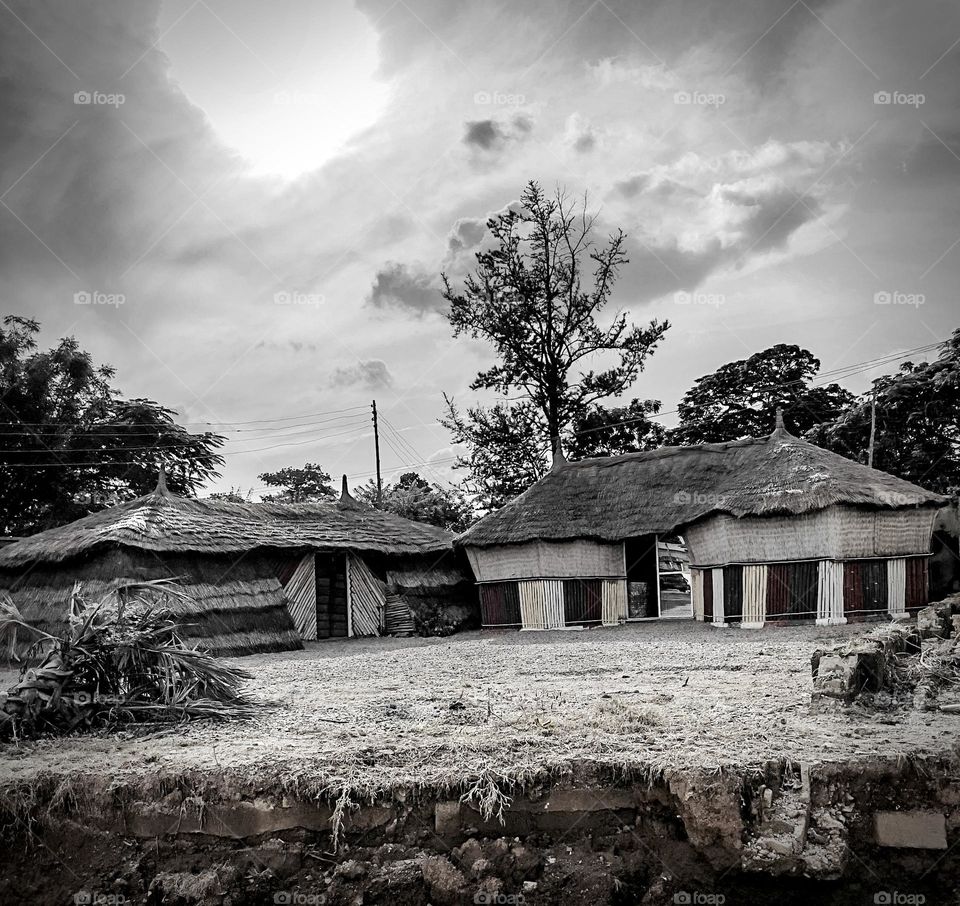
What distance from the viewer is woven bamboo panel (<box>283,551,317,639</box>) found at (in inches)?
635

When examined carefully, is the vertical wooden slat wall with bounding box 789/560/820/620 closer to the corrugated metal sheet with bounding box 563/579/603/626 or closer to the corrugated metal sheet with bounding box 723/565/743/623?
the corrugated metal sheet with bounding box 723/565/743/623

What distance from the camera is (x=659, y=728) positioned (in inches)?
219

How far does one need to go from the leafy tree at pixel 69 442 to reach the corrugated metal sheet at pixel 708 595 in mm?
19163

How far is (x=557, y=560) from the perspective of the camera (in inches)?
631

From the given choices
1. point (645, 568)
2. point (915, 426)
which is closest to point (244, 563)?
point (645, 568)

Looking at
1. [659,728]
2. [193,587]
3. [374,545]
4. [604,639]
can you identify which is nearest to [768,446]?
[604,639]

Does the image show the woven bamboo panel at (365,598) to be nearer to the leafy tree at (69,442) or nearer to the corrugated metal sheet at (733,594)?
the corrugated metal sheet at (733,594)

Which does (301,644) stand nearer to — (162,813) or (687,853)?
(162,813)

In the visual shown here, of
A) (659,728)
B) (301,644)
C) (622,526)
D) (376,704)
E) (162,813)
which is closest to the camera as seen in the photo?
(162,813)

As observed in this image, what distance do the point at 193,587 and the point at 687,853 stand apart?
423 inches

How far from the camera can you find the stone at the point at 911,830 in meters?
4.42

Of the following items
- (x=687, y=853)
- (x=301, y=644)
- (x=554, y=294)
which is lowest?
(x=301, y=644)

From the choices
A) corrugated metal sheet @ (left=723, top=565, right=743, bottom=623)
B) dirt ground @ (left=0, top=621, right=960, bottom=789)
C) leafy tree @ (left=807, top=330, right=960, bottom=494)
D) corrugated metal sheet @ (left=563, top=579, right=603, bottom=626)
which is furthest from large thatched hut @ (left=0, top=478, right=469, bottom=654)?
leafy tree @ (left=807, top=330, right=960, bottom=494)

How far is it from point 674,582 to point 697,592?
43.3ft
